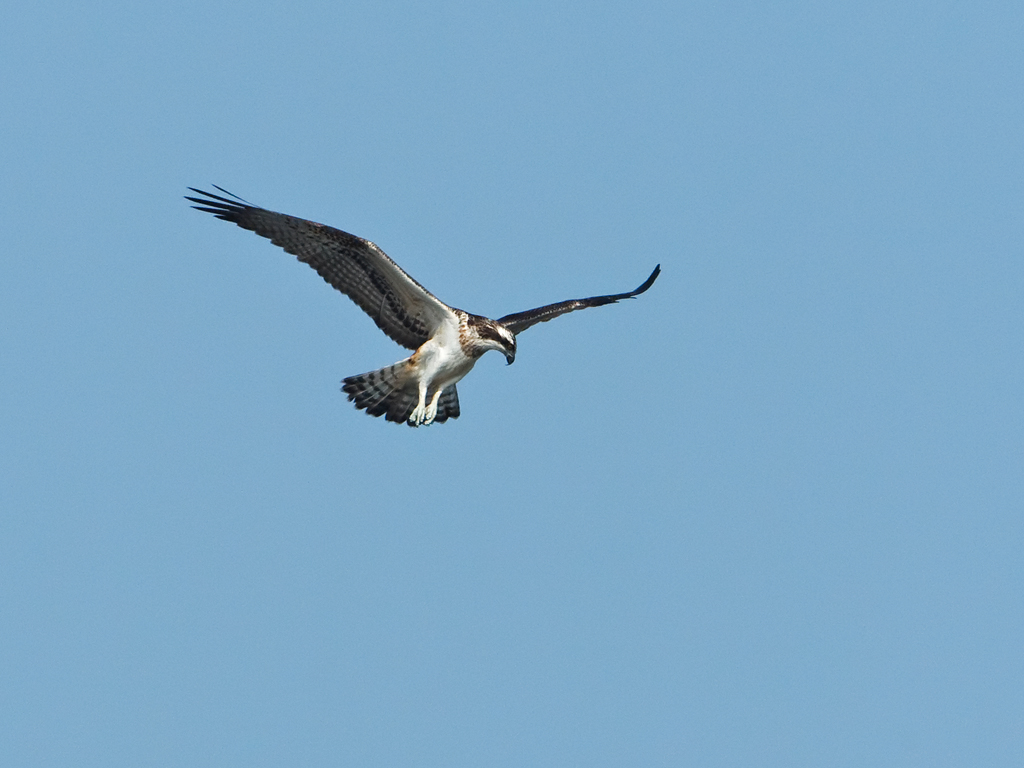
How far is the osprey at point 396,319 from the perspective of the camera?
16516mm

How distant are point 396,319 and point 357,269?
783mm

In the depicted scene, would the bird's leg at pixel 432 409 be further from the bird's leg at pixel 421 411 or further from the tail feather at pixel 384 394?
the tail feather at pixel 384 394

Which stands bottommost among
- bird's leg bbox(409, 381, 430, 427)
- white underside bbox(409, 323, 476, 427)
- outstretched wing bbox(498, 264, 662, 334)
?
bird's leg bbox(409, 381, 430, 427)

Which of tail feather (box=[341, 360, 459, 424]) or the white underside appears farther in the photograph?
tail feather (box=[341, 360, 459, 424])

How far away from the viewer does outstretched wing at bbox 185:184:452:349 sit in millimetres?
16453

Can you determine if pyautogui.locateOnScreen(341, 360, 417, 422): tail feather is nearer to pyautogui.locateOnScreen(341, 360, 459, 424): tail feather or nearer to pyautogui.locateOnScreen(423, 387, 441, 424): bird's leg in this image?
pyautogui.locateOnScreen(341, 360, 459, 424): tail feather

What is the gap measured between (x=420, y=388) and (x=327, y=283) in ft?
5.02

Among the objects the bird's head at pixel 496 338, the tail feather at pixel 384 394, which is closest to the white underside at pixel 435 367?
the tail feather at pixel 384 394

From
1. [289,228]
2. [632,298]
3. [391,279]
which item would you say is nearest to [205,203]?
[289,228]

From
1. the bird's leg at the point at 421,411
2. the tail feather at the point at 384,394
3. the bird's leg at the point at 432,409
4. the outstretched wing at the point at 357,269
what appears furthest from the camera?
the tail feather at the point at 384,394

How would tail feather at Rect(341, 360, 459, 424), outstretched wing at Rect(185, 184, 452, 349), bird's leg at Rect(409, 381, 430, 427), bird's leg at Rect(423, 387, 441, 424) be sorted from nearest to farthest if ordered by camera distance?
outstretched wing at Rect(185, 184, 452, 349) → bird's leg at Rect(409, 381, 430, 427) → bird's leg at Rect(423, 387, 441, 424) → tail feather at Rect(341, 360, 459, 424)

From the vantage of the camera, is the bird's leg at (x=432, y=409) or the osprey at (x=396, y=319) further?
the bird's leg at (x=432, y=409)

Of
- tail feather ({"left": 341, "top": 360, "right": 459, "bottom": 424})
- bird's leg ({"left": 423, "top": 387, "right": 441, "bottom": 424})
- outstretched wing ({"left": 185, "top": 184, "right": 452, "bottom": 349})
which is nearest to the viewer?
outstretched wing ({"left": 185, "top": 184, "right": 452, "bottom": 349})

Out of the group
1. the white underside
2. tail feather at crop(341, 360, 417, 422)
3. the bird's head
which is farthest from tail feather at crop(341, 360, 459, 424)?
the bird's head
